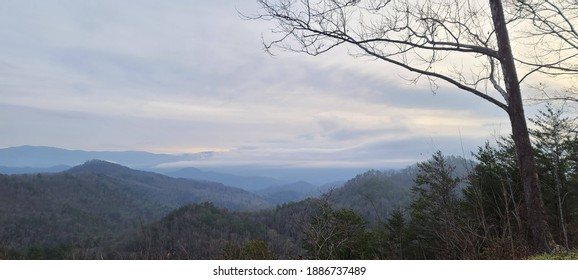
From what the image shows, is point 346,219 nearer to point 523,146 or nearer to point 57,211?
point 523,146

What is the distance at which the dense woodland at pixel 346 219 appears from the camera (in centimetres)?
479

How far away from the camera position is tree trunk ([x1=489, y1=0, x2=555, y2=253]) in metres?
5.27

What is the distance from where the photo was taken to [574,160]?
16797 millimetres

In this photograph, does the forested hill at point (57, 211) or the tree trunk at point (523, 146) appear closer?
the tree trunk at point (523, 146)

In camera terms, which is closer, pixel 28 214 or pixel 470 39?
pixel 470 39

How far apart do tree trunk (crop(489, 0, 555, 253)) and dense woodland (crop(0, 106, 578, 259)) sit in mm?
207

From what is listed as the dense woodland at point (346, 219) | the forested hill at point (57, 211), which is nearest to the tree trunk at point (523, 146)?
the dense woodland at point (346, 219)

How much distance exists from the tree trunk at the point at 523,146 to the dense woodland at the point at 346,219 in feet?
0.68

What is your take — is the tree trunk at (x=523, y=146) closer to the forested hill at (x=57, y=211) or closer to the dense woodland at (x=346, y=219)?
the dense woodland at (x=346, y=219)

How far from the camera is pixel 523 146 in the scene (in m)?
5.34

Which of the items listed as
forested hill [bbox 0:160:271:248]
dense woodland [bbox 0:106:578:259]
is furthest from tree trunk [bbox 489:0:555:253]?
forested hill [bbox 0:160:271:248]
